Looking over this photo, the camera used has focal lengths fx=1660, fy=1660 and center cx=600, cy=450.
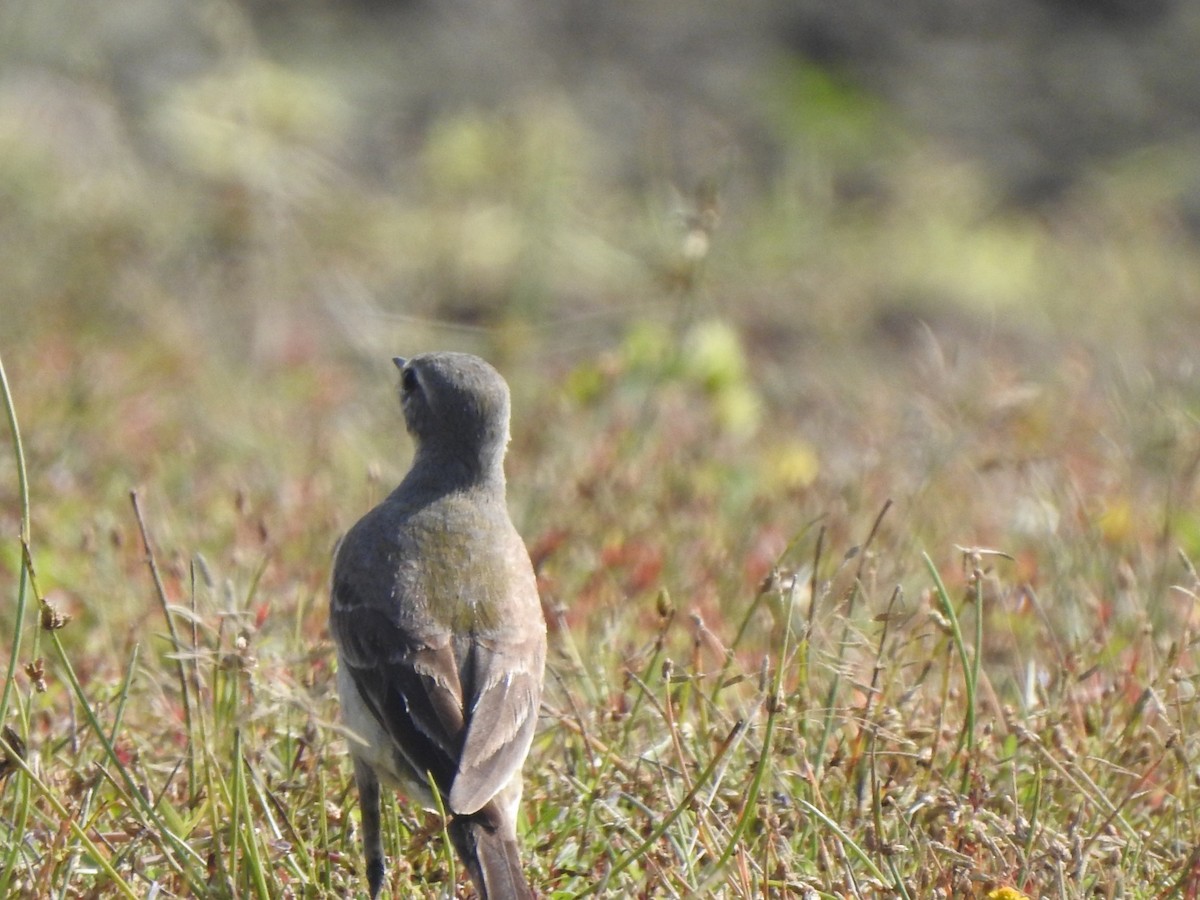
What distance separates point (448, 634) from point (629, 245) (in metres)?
7.78

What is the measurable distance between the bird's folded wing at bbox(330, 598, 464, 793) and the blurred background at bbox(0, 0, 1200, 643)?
0.62 metres

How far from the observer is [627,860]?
11.2 ft

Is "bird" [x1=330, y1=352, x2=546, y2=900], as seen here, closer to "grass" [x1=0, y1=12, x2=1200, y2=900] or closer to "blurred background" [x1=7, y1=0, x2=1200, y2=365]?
"grass" [x1=0, y1=12, x2=1200, y2=900]

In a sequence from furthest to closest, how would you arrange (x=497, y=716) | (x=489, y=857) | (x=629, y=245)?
1. (x=629, y=245)
2. (x=497, y=716)
3. (x=489, y=857)

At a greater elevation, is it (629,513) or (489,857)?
(489,857)

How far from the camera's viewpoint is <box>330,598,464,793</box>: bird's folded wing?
3.89m

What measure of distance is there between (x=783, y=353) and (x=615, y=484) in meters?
5.00

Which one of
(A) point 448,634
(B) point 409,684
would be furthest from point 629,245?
(B) point 409,684

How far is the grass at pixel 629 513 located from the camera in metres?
3.78

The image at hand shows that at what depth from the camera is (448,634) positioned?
422 centimetres

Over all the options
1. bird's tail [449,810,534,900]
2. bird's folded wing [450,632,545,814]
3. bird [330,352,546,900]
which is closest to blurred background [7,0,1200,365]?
bird [330,352,546,900]

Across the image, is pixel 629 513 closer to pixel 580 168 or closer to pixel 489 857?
pixel 489 857

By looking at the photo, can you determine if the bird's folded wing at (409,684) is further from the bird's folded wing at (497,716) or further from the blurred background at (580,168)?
the blurred background at (580,168)

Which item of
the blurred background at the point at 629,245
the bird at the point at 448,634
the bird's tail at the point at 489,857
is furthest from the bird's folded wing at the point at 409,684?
the blurred background at the point at 629,245
